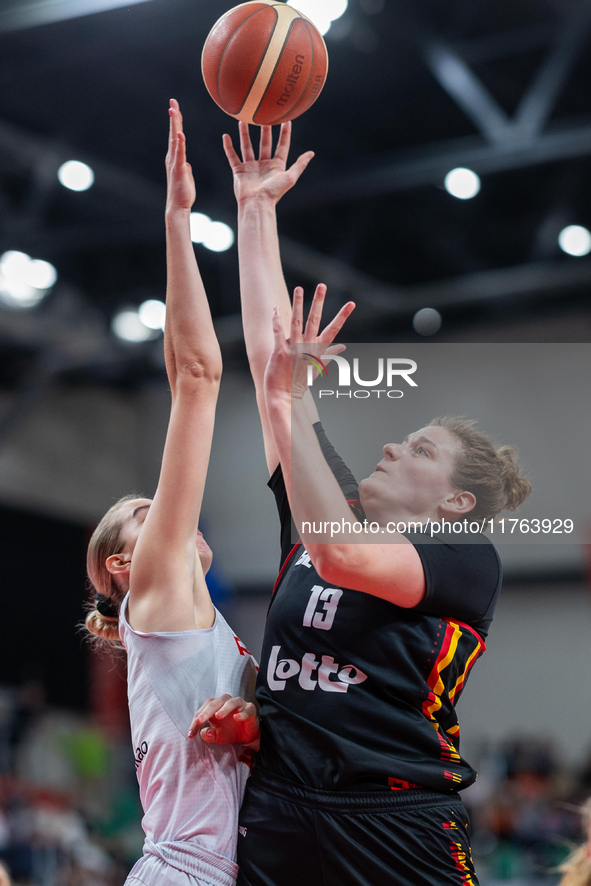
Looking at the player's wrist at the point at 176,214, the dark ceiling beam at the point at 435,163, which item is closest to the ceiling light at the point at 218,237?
the dark ceiling beam at the point at 435,163

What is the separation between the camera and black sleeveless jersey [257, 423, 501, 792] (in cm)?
203

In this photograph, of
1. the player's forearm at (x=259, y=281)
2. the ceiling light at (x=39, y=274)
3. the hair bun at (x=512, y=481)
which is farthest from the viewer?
the ceiling light at (x=39, y=274)

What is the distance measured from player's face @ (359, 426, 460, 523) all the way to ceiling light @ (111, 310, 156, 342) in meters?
8.60

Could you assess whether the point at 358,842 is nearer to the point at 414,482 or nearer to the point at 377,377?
the point at 414,482

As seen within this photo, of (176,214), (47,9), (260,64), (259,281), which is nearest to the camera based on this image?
(176,214)

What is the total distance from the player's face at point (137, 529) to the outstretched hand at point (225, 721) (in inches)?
18.2

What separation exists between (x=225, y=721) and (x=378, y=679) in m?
0.36

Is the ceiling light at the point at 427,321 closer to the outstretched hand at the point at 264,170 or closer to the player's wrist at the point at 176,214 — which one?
the outstretched hand at the point at 264,170

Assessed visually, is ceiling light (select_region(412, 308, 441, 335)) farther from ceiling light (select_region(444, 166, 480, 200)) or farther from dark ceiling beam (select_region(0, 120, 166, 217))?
dark ceiling beam (select_region(0, 120, 166, 217))

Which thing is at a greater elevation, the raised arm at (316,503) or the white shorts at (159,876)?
the raised arm at (316,503)

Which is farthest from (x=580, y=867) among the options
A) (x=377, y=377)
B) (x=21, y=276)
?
(x=21, y=276)

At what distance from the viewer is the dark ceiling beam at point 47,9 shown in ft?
17.9

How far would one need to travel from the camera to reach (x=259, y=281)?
2.69 meters

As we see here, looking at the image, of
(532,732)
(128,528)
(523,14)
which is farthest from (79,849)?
(523,14)
